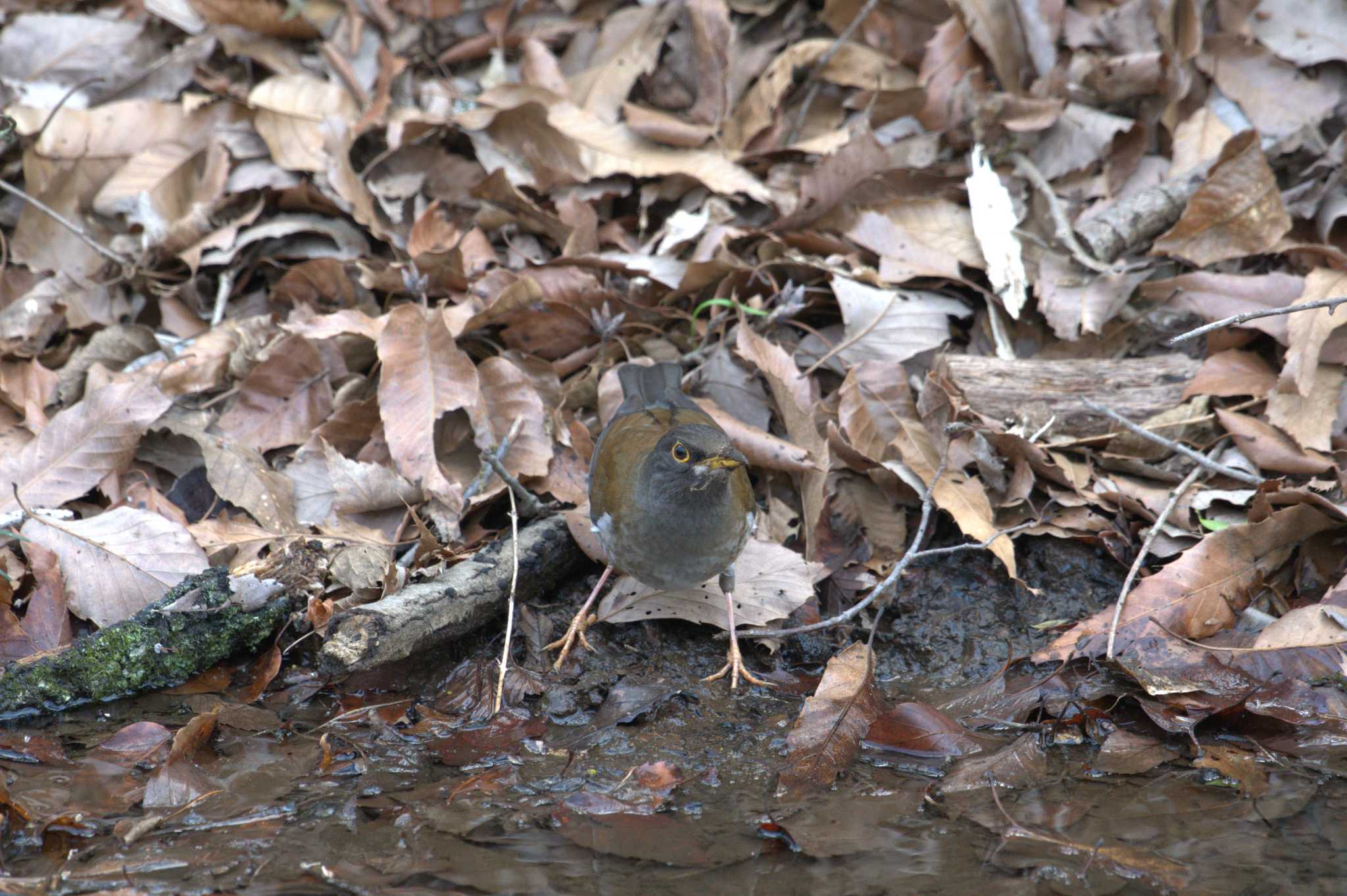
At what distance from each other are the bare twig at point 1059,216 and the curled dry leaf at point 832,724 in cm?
267

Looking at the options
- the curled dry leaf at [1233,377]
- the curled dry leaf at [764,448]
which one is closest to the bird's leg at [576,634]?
the curled dry leaf at [764,448]

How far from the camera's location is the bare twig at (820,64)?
22.1ft

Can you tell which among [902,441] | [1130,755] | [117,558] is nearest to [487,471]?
[117,558]

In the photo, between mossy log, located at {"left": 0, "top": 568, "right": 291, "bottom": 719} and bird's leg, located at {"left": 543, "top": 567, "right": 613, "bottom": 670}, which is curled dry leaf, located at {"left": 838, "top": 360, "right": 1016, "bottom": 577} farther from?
mossy log, located at {"left": 0, "top": 568, "right": 291, "bottom": 719}

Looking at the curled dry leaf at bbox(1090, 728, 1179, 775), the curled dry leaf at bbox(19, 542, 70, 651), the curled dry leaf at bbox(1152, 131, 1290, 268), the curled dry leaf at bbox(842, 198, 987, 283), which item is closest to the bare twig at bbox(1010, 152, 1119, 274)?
the curled dry leaf at bbox(1152, 131, 1290, 268)

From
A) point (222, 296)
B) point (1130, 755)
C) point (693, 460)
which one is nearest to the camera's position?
point (1130, 755)

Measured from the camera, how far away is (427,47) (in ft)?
23.3

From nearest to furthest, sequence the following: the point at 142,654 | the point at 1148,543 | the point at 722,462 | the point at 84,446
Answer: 1. the point at 142,654
2. the point at 722,462
3. the point at 1148,543
4. the point at 84,446

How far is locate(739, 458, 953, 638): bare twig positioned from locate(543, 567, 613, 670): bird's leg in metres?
0.65

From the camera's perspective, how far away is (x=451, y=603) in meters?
4.36

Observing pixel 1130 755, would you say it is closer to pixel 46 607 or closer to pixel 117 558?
pixel 117 558

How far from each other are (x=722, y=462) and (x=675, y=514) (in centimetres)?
29

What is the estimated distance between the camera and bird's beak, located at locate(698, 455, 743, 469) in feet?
14.5

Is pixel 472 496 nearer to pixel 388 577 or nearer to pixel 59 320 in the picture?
pixel 388 577
